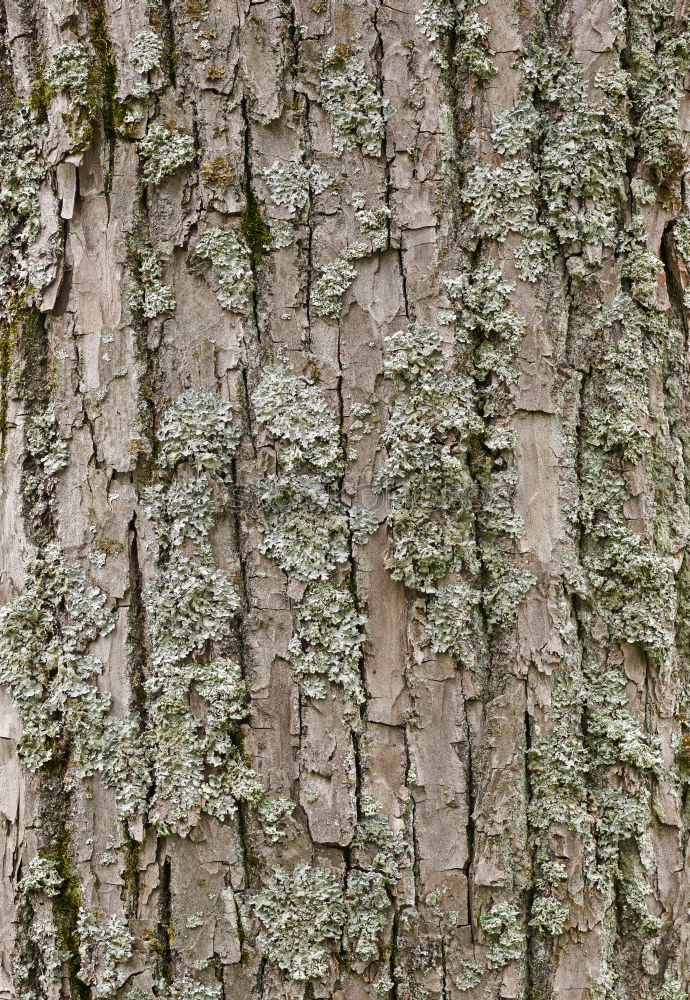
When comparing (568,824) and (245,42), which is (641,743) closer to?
(568,824)

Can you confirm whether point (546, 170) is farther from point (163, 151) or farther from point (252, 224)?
point (163, 151)

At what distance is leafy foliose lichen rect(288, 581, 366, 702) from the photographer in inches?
63.6

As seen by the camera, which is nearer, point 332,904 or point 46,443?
point 332,904

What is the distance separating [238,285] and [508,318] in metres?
0.60

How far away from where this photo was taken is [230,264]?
1.66 metres

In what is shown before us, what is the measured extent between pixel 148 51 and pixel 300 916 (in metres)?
1.89

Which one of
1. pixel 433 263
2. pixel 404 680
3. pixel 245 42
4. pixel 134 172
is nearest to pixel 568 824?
pixel 404 680

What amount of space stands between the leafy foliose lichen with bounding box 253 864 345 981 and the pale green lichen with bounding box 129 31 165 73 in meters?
1.76

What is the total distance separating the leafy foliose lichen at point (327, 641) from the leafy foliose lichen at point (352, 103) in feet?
3.18

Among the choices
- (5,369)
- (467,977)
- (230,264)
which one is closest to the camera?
(467,977)

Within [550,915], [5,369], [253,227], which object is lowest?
[550,915]

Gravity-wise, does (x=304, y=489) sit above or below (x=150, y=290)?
below

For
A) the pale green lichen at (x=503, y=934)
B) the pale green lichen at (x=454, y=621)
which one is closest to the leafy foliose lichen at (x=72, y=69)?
the pale green lichen at (x=454, y=621)

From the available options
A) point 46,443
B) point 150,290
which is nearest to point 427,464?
point 150,290
